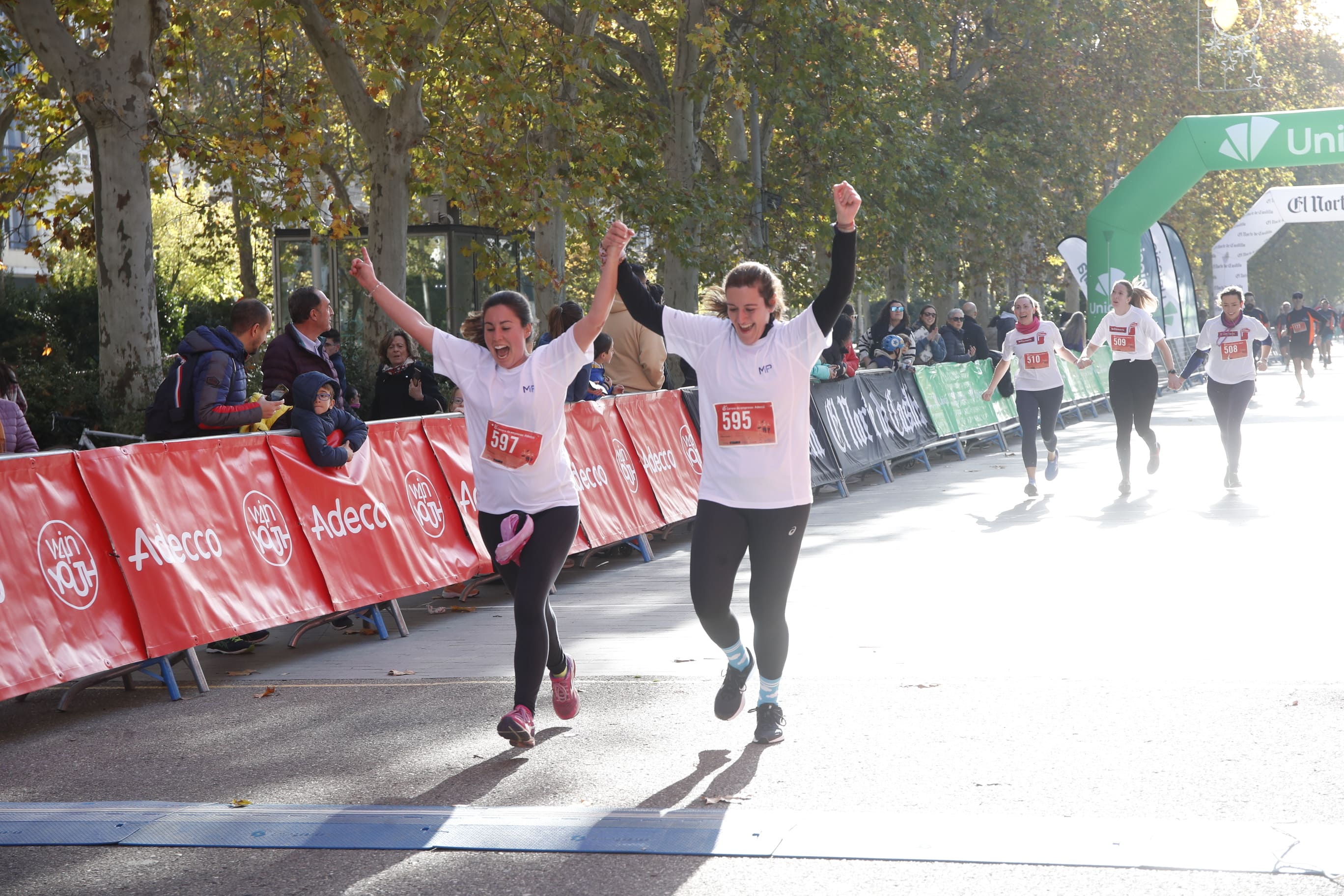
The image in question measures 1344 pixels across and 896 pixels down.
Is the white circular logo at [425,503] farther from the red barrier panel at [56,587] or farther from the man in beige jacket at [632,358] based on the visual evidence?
the man in beige jacket at [632,358]

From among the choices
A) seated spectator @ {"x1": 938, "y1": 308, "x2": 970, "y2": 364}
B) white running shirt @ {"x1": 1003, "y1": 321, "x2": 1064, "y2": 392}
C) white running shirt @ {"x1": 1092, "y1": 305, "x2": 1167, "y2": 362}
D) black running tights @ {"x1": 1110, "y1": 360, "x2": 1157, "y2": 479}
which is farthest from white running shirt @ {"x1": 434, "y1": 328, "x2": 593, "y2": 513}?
seated spectator @ {"x1": 938, "y1": 308, "x2": 970, "y2": 364}

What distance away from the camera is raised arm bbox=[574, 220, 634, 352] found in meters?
5.45

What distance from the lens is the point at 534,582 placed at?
5.70 m

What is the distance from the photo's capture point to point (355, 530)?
8234 millimetres

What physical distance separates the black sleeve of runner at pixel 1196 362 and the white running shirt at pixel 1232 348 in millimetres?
123

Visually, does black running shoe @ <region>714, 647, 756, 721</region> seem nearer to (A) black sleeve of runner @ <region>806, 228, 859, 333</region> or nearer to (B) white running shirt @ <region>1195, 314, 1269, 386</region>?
(A) black sleeve of runner @ <region>806, 228, 859, 333</region>

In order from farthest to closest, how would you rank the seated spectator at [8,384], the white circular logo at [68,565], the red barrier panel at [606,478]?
1. the red barrier panel at [606,478]
2. the seated spectator at [8,384]
3. the white circular logo at [68,565]

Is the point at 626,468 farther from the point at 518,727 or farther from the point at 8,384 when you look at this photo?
the point at 518,727

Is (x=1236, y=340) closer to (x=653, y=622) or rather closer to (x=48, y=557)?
(x=653, y=622)

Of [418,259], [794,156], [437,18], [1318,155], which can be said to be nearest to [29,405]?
[437,18]

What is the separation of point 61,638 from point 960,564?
230 inches

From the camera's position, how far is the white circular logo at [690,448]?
1249 centimetres

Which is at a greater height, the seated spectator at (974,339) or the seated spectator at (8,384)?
the seated spectator at (8,384)

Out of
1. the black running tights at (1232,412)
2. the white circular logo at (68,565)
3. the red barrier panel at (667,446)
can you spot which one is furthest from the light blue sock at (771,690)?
the black running tights at (1232,412)
